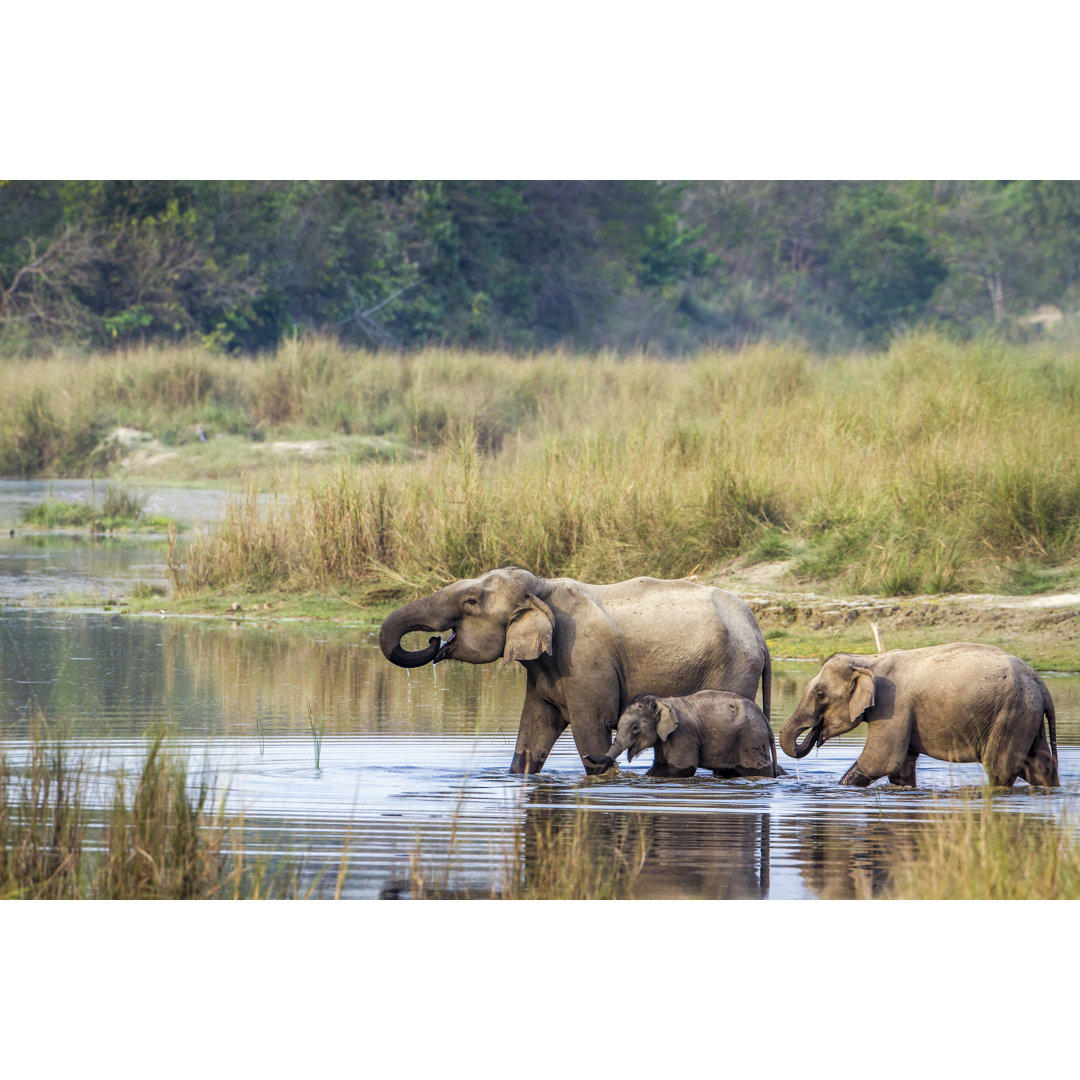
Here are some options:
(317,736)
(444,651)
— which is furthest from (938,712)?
(317,736)

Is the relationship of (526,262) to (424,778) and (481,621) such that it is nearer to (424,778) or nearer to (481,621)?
(481,621)

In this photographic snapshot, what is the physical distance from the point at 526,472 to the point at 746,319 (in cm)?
2639

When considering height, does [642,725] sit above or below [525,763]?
above

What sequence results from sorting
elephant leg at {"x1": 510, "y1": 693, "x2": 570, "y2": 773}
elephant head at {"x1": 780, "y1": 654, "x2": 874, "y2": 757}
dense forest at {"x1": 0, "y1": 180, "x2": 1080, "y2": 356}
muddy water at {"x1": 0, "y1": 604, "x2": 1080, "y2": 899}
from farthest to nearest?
dense forest at {"x1": 0, "y1": 180, "x2": 1080, "y2": 356} < elephant leg at {"x1": 510, "y1": 693, "x2": 570, "y2": 773} < elephant head at {"x1": 780, "y1": 654, "x2": 874, "y2": 757} < muddy water at {"x1": 0, "y1": 604, "x2": 1080, "y2": 899}

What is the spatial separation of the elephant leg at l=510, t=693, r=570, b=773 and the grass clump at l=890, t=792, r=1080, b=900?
7.53 ft

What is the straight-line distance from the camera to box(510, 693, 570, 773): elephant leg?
8.81 metres

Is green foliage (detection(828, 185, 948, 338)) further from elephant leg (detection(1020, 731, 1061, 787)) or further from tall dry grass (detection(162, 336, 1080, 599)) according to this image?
elephant leg (detection(1020, 731, 1061, 787))

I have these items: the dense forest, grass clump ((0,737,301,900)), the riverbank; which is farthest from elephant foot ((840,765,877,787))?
the dense forest

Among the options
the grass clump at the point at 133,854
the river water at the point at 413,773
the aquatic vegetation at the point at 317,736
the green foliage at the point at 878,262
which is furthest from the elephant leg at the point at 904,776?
the green foliage at the point at 878,262

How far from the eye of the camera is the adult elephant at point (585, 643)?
859 centimetres

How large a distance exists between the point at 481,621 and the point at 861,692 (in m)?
1.85

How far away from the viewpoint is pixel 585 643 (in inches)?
343

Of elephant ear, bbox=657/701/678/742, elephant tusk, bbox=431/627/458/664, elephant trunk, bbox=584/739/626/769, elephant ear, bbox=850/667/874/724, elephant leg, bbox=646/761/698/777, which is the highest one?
elephant tusk, bbox=431/627/458/664

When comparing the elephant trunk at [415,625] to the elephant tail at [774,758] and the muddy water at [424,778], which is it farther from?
the elephant tail at [774,758]
